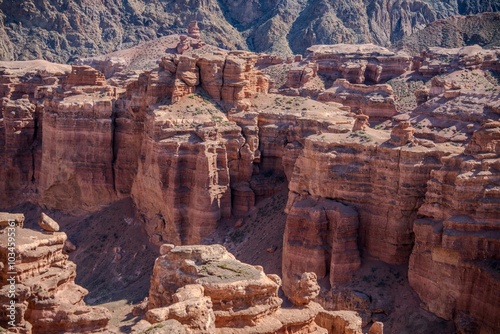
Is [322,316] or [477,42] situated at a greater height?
[477,42]

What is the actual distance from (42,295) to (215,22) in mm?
129765

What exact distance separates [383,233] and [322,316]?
39.6ft

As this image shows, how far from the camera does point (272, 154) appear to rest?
5509cm

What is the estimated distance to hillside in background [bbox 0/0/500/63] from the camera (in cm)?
14125

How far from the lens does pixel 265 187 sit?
179 ft

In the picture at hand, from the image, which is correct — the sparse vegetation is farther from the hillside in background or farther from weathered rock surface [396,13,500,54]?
the hillside in background

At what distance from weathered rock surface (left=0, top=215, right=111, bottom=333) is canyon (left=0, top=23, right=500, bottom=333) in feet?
0.52

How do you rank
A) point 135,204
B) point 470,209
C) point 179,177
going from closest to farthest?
1. point 470,209
2. point 179,177
3. point 135,204

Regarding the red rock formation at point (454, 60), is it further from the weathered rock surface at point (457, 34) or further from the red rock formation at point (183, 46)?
the red rock formation at point (183, 46)

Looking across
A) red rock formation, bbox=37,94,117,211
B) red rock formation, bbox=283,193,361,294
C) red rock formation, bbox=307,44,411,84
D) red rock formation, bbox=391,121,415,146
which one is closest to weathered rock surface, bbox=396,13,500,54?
red rock formation, bbox=307,44,411,84

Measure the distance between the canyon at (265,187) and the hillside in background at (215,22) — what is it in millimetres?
65607

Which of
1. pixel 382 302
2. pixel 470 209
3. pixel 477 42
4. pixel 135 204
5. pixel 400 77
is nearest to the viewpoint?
pixel 470 209

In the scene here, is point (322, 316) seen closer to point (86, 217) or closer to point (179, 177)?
point (179, 177)

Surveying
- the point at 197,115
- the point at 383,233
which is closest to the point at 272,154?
the point at 197,115
